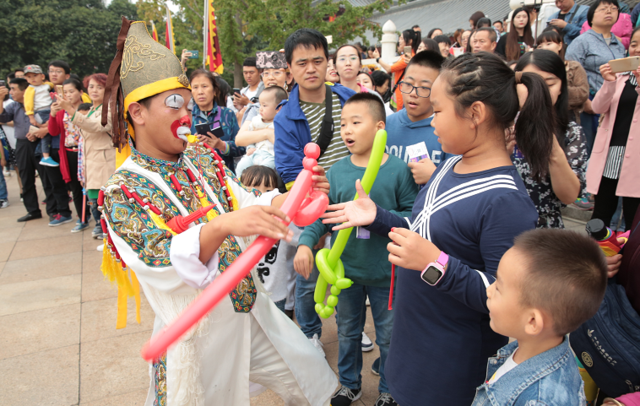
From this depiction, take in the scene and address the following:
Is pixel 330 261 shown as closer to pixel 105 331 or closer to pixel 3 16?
pixel 105 331

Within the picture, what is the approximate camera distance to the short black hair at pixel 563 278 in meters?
1.15

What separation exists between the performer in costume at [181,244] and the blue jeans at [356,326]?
0.49 meters

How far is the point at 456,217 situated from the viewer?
151cm

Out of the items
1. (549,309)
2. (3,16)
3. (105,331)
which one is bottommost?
(105,331)

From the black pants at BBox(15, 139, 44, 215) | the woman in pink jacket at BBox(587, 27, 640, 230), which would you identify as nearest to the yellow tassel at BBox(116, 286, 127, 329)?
the woman in pink jacket at BBox(587, 27, 640, 230)

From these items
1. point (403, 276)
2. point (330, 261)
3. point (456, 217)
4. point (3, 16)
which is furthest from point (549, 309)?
point (3, 16)

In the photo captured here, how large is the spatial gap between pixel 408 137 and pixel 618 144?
7.49 ft

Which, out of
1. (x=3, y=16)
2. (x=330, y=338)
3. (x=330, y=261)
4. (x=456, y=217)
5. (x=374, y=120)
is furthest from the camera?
(x=3, y=16)

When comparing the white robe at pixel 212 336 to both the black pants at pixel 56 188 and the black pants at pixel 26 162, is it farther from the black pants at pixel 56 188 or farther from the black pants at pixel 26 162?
the black pants at pixel 26 162

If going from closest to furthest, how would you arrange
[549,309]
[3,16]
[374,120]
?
1. [549,309]
2. [374,120]
3. [3,16]

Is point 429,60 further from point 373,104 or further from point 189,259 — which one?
point 189,259

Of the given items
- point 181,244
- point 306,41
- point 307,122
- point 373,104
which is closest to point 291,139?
point 307,122

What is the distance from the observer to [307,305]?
9.94 ft

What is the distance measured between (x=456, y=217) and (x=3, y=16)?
32.8m
